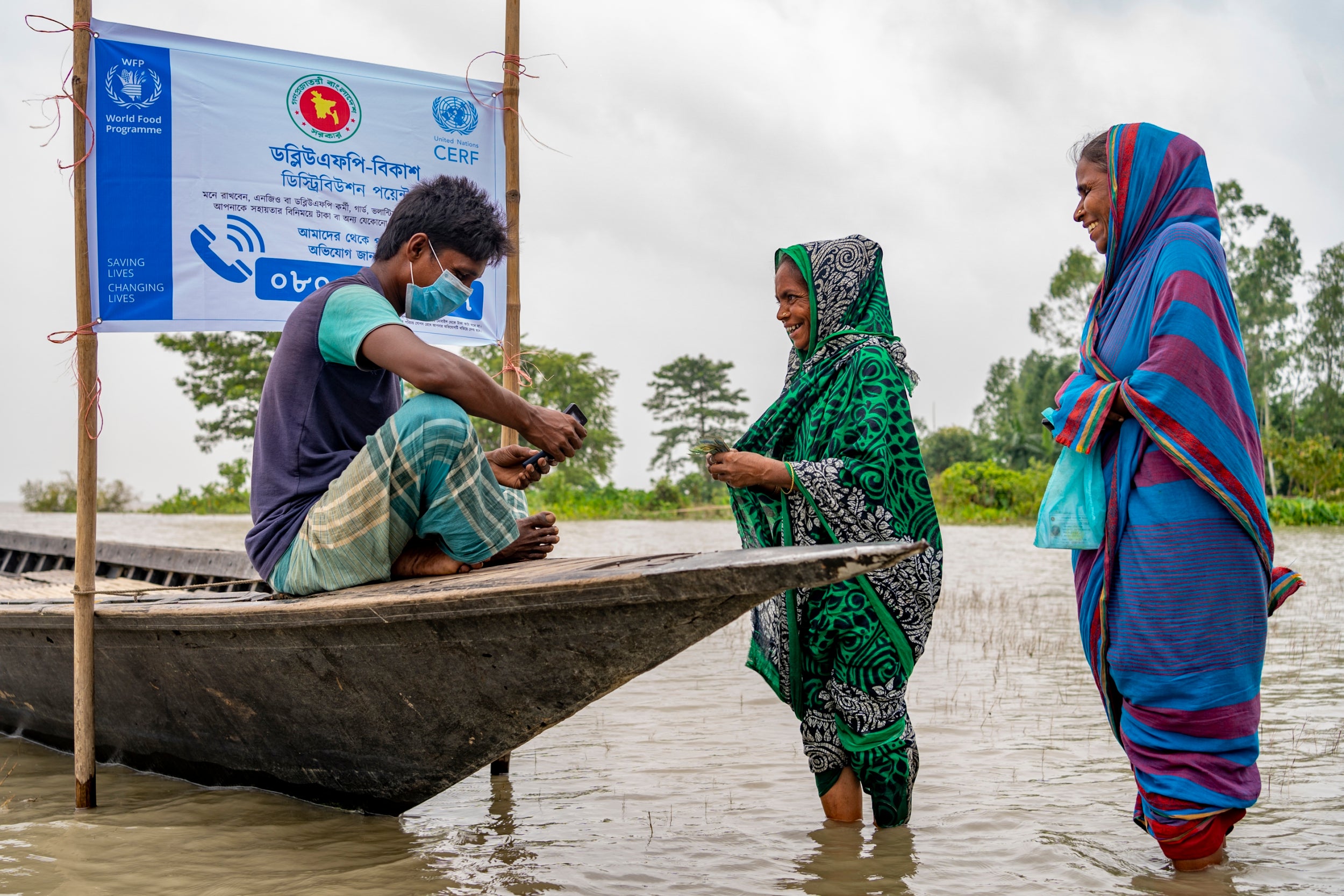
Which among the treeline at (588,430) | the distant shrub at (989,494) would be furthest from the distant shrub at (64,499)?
the distant shrub at (989,494)

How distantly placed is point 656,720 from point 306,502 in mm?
2384

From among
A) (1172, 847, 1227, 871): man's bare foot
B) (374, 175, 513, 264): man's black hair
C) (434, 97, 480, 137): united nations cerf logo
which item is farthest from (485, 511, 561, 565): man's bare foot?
(434, 97, 480, 137): united nations cerf logo

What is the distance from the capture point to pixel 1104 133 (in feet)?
9.37

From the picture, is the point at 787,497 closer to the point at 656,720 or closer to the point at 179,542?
the point at 656,720

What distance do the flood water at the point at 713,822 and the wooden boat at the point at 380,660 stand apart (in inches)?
7.6

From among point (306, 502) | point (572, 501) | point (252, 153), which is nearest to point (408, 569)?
point (306, 502)

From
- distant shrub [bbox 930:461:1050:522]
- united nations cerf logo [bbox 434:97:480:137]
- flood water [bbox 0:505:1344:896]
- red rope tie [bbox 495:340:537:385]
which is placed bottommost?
flood water [bbox 0:505:1344:896]

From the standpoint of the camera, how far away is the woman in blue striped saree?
2527 millimetres

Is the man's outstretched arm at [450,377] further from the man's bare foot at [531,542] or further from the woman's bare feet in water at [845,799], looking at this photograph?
the woman's bare feet in water at [845,799]

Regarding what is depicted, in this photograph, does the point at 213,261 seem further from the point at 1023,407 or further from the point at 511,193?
the point at 1023,407

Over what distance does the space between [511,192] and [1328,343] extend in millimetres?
35976

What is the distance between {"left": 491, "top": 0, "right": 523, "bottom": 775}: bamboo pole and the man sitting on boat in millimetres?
1198

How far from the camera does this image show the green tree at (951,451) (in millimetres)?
36938

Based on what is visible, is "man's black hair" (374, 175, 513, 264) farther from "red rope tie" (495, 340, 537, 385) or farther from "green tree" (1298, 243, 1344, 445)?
"green tree" (1298, 243, 1344, 445)
